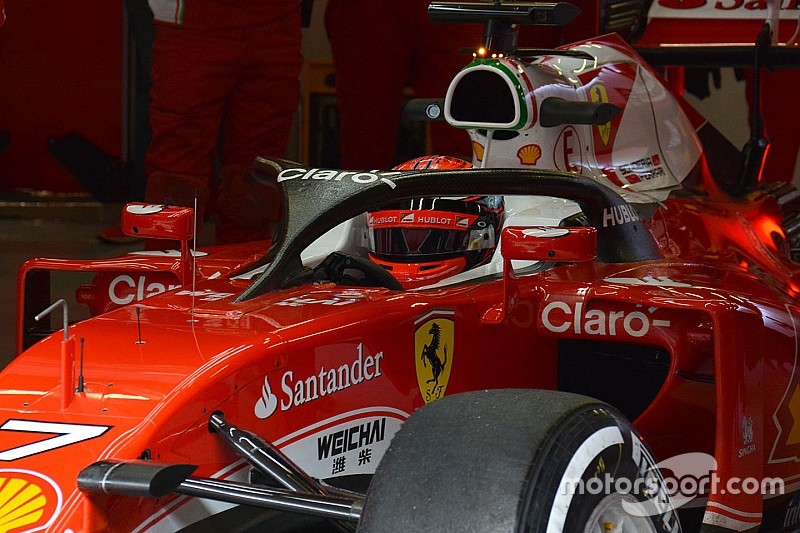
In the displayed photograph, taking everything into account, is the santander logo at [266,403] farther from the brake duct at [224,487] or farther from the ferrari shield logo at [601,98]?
the ferrari shield logo at [601,98]

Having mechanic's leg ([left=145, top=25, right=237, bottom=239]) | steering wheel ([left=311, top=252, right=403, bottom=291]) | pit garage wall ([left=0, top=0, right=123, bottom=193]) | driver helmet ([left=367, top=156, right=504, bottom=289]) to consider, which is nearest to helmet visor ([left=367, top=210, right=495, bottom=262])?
driver helmet ([left=367, top=156, right=504, bottom=289])

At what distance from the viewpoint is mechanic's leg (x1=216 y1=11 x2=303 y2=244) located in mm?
4445

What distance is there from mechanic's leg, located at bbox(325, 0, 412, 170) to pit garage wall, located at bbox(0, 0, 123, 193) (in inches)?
98.1

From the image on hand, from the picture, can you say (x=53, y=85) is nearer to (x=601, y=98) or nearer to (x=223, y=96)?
(x=223, y=96)

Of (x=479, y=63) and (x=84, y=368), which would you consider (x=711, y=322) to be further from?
(x=84, y=368)

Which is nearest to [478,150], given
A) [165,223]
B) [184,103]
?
[165,223]

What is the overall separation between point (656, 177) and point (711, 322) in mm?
1053

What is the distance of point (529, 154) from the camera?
3.24 metres

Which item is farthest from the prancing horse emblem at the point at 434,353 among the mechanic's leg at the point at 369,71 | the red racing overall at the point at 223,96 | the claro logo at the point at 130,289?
the mechanic's leg at the point at 369,71

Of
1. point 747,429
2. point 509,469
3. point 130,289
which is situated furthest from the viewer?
point 130,289

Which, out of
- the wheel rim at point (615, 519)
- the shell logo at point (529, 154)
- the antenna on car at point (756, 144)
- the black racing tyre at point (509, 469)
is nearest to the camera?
the black racing tyre at point (509, 469)

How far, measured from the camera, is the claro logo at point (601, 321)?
249cm

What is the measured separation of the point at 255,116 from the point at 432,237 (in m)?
1.92

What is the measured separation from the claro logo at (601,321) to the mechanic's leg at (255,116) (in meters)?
2.16
